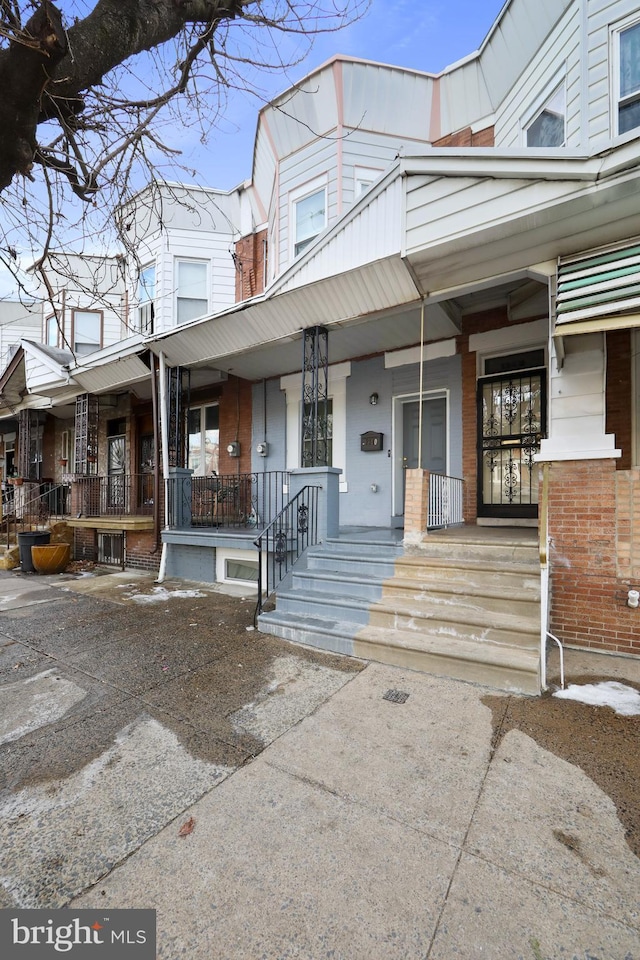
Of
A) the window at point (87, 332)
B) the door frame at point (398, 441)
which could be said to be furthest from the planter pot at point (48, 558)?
the door frame at point (398, 441)

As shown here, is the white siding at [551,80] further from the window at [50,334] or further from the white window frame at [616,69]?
the window at [50,334]

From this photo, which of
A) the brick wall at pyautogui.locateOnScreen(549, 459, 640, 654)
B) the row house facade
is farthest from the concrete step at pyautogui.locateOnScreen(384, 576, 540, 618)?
the brick wall at pyautogui.locateOnScreen(549, 459, 640, 654)

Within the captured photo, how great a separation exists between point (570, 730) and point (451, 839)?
1314 millimetres

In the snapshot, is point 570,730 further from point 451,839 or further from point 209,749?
point 209,749

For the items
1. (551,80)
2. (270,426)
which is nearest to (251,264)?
(270,426)

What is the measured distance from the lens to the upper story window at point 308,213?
7359 millimetres

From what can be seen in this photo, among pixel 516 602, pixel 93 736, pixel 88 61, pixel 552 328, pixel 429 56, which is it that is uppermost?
pixel 429 56

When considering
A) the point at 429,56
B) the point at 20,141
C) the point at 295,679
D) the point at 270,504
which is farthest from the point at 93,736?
the point at 429,56

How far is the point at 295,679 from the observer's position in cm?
352

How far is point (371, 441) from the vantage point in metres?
7.38

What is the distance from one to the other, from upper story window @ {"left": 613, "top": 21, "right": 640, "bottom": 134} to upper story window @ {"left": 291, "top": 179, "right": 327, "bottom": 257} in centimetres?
407

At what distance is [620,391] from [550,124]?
3.53m

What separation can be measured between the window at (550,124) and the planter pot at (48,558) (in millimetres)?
10657

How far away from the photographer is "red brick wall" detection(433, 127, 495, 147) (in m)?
6.63
